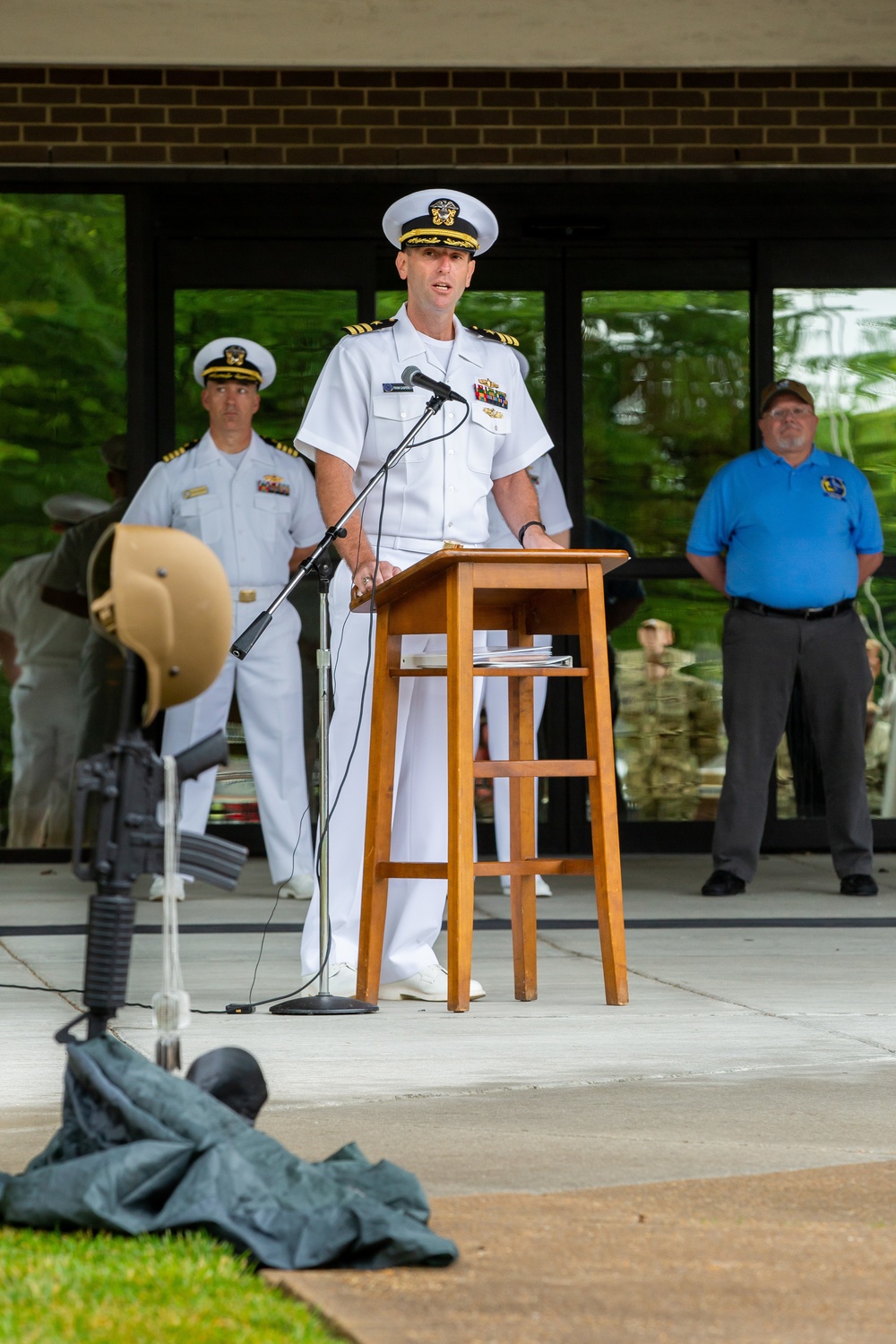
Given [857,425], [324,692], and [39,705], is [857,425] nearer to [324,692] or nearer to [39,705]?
[39,705]

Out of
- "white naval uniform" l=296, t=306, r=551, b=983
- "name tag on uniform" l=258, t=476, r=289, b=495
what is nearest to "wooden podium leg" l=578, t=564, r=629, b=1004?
Result: "white naval uniform" l=296, t=306, r=551, b=983

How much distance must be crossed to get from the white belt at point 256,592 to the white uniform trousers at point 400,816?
2.21 m

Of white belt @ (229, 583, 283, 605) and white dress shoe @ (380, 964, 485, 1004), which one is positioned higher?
white belt @ (229, 583, 283, 605)

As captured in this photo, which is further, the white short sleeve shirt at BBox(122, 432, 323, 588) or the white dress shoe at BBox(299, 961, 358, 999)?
the white short sleeve shirt at BBox(122, 432, 323, 588)

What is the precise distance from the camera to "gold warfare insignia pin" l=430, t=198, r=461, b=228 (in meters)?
4.25

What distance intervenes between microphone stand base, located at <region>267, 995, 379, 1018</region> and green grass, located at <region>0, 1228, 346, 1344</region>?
70.4 inches

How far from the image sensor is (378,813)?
13.8 feet

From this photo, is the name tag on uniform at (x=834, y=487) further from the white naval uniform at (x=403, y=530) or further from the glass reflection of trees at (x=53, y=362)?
the glass reflection of trees at (x=53, y=362)

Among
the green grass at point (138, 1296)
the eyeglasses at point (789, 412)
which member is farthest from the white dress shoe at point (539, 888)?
the green grass at point (138, 1296)

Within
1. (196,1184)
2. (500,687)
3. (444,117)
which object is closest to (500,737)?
(500,687)

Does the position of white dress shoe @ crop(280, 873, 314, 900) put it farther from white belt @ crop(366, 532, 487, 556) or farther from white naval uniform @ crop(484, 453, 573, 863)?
white belt @ crop(366, 532, 487, 556)

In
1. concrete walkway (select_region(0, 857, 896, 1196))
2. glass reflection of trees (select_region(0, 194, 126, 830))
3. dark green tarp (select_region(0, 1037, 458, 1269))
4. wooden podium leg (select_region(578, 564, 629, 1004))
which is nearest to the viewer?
dark green tarp (select_region(0, 1037, 458, 1269))

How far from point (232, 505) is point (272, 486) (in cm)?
17

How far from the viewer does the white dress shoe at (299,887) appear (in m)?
6.48
